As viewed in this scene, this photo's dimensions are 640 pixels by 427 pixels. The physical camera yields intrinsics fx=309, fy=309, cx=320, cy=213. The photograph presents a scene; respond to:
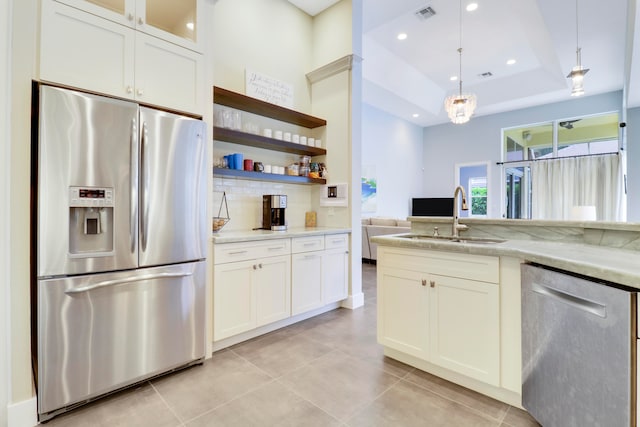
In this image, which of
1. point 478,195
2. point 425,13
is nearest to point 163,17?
point 425,13

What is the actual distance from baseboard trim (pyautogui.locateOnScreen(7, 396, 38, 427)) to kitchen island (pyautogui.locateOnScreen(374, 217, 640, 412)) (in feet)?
7.06

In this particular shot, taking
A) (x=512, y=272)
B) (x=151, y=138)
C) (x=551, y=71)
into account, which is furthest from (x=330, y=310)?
(x=551, y=71)

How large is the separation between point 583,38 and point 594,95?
3.68 meters

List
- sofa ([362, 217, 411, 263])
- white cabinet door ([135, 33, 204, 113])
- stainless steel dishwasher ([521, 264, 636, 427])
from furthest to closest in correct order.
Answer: sofa ([362, 217, 411, 263]) < white cabinet door ([135, 33, 204, 113]) < stainless steel dishwasher ([521, 264, 636, 427])

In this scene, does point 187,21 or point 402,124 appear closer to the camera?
point 187,21

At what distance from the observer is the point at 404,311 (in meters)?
2.26

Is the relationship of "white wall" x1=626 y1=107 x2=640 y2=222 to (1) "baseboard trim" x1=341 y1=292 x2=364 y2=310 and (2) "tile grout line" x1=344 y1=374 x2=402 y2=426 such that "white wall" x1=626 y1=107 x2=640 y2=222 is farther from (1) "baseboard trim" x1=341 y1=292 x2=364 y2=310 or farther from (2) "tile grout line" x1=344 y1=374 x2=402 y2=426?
(2) "tile grout line" x1=344 y1=374 x2=402 y2=426

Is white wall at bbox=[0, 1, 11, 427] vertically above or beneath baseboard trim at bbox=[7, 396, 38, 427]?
above

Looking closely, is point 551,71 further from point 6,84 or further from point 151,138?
point 6,84

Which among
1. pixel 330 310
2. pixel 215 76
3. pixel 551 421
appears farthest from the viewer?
pixel 330 310

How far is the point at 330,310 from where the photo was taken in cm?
355

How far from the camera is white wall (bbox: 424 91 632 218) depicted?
6.97 meters

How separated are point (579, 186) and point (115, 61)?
8.67 m

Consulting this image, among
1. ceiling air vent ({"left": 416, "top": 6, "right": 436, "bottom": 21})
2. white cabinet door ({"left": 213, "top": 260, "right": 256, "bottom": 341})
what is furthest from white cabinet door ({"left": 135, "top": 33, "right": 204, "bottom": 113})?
ceiling air vent ({"left": 416, "top": 6, "right": 436, "bottom": 21})
